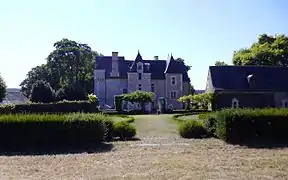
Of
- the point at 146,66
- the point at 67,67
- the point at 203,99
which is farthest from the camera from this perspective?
the point at 67,67

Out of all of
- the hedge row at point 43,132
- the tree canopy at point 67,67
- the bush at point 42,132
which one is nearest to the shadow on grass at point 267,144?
the hedge row at point 43,132

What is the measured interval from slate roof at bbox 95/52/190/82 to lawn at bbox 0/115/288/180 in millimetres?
46230

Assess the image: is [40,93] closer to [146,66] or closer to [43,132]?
[146,66]

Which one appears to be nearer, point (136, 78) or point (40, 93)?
point (40, 93)

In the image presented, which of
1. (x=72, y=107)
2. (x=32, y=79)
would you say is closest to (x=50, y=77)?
(x=32, y=79)

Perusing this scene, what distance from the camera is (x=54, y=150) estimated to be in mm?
18922

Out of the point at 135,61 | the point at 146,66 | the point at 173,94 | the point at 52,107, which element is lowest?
the point at 52,107

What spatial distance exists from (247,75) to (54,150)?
132 ft

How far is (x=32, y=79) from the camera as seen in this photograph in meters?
76.6

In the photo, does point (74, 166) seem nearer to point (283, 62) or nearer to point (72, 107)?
point (72, 107)

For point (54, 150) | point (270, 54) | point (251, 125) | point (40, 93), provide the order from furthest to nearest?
point (270, 54), point (40, 93), point (251, 125), point (54, 150)

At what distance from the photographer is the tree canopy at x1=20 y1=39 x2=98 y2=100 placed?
73.1 meters

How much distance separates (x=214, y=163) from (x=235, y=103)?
133ft

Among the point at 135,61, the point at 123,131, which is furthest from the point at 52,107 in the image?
the point at 135,61
